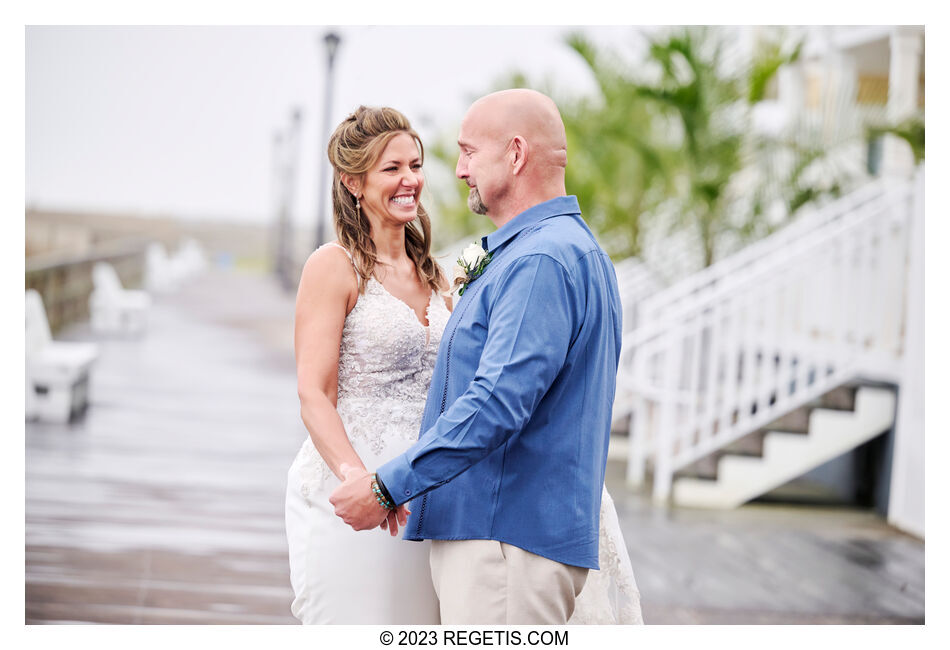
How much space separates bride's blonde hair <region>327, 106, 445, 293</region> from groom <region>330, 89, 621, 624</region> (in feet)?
1.17

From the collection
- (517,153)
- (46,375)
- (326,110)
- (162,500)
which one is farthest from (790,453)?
(46,375)

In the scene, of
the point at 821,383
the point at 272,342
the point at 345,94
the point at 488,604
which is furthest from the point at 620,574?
the point at 272,342

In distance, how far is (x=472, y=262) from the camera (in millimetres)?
2250

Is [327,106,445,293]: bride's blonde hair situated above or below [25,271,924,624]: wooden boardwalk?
above

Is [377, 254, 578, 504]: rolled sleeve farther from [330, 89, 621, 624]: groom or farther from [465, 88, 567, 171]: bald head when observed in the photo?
[465, 88, 567, 171]: bald head

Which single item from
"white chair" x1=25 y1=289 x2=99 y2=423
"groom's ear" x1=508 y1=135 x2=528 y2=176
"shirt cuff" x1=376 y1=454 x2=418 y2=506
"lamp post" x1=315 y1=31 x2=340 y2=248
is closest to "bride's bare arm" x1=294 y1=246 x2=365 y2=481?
"shirt cuff" x1=376 y1=454 x2=418 y2=506

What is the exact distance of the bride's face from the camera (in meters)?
2.48

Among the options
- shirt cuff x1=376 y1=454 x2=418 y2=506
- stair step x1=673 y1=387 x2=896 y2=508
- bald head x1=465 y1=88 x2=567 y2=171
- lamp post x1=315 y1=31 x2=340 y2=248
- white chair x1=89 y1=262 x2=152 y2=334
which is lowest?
stair step x1=673 y1=387 x2=896 y2=508

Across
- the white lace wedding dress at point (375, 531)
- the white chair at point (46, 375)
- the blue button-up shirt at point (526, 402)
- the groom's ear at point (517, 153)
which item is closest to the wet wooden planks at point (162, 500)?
the white chair at point (46, 375)

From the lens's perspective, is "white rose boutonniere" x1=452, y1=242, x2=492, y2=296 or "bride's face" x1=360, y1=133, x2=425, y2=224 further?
"bride's face" x1=360, y1=133, x2=425, y2=224

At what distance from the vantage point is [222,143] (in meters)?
11.1

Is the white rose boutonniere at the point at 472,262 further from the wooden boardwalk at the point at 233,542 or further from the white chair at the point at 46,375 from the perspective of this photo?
the white chair at the point at 46,375

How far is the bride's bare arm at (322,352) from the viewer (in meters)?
2.36
